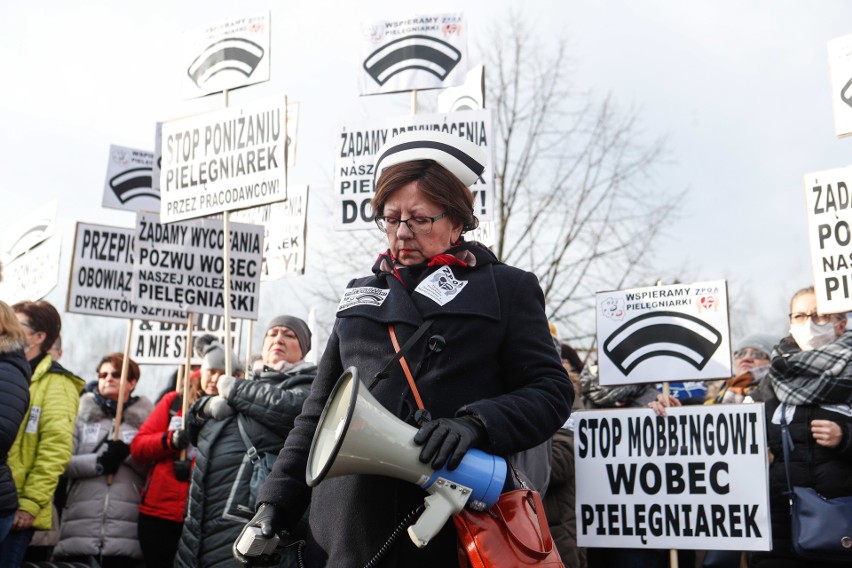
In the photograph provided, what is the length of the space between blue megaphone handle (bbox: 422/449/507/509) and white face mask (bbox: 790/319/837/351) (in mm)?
4070

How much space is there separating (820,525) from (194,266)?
16.4 ft

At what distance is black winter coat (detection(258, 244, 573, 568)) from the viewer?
261 cm

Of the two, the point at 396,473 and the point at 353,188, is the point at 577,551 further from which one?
the point at 396,473

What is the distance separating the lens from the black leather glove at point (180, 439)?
6.81m

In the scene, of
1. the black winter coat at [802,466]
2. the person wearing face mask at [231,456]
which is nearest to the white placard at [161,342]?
the person wearing face mask at [231,456]

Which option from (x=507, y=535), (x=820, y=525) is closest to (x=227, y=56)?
(x=820, y=525)

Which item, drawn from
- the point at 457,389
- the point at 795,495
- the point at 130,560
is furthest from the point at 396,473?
the point at 130,560

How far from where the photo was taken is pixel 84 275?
862cm

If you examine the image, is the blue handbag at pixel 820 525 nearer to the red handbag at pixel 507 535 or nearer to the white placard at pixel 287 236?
the red handbag at pixel 507 535

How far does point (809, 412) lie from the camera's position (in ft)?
18.7

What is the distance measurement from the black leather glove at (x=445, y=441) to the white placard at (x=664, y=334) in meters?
4.05

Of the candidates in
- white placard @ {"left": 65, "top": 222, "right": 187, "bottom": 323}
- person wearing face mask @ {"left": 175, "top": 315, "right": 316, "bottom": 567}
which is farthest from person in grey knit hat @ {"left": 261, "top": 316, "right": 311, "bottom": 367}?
white placard @ {"left": 65, "top": 222, "right": 187, "bottom": 323}

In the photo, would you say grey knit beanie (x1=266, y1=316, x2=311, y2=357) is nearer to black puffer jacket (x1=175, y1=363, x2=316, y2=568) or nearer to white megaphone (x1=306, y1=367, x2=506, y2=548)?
black puffer jacket (x1=175, y1=363, x2=316, y2=568)

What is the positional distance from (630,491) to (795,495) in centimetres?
95
